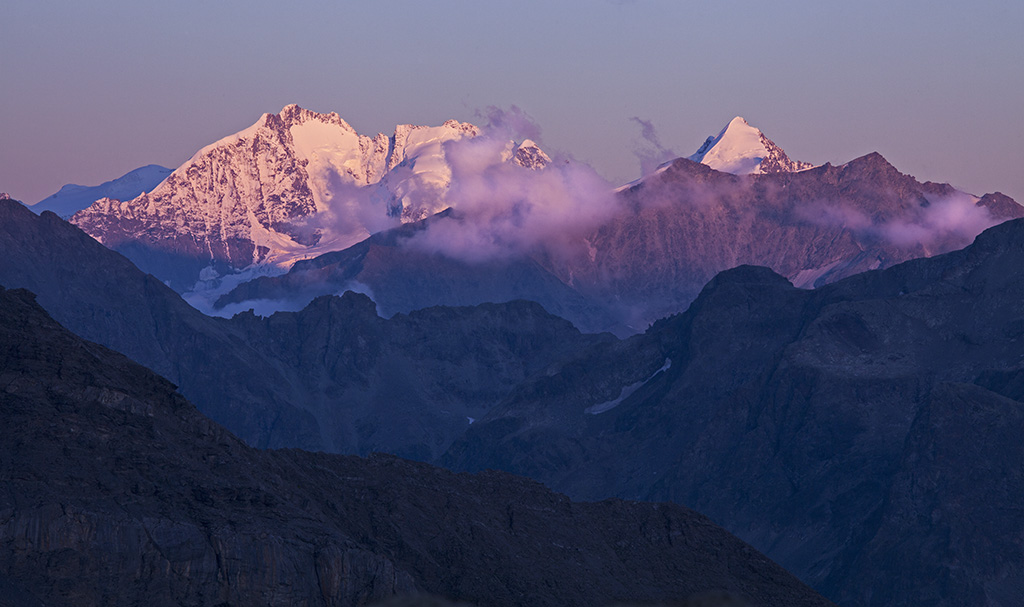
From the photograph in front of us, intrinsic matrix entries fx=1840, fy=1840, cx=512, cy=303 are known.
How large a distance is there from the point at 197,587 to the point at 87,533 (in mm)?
12894

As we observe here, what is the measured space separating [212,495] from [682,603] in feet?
327

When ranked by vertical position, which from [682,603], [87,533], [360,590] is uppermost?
[682,603]

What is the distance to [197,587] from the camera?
187375 millimetres

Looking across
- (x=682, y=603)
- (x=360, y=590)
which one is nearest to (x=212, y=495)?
(x=360, y=590)

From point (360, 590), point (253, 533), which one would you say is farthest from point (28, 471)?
point (360, 590)

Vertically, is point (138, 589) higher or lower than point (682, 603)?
lower

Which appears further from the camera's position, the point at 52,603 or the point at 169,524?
the point at 169,524

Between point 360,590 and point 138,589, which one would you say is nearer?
point 138,589

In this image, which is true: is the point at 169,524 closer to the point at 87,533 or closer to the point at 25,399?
the point at 87,533

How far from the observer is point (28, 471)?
186000 mm

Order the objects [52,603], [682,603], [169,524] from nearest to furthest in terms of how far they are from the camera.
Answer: [682,603] < [52,603] < [169,524]

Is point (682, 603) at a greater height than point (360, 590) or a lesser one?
greater

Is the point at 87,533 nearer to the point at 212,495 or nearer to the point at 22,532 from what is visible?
the point at 22,532

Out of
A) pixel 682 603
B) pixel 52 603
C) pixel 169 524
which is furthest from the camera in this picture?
pixel 169 524
